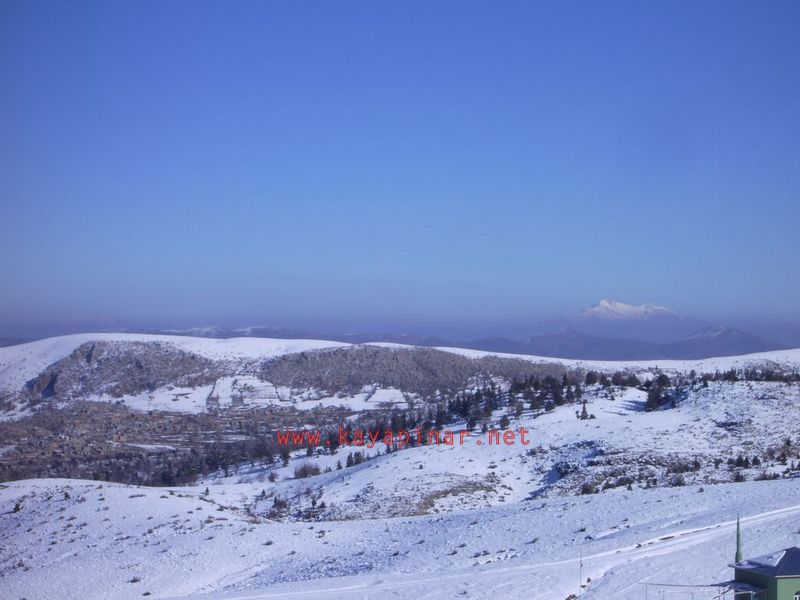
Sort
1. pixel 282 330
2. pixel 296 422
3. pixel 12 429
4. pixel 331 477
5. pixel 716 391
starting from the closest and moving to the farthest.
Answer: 1. pixel 331 477
2. pixel 716 391
3. pixel 12 429
4. pixel 296 422
5. pixel 282 330

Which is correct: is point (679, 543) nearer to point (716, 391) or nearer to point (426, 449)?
Answer: point (426, 449)

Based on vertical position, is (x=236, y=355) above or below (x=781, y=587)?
above

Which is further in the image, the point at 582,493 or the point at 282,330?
the point at 282,330

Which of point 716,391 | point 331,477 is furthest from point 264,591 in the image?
point 716,391

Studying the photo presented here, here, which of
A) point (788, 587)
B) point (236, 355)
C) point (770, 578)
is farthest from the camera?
point (236, 355)

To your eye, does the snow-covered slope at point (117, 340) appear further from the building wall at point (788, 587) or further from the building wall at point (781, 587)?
the building wall at point (788, 587)

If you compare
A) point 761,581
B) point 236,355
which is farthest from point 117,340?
point 761,581

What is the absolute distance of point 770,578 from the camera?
8805mm

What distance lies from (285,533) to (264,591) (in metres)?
6.02

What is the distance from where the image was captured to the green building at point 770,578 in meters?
8.66

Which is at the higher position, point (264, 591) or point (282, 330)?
point (282, 330)

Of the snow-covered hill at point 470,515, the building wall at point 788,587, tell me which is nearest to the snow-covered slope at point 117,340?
the snow-covered hill at point 470,515

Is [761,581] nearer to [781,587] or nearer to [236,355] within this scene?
[781,587]

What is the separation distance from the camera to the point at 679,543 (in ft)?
50.0
